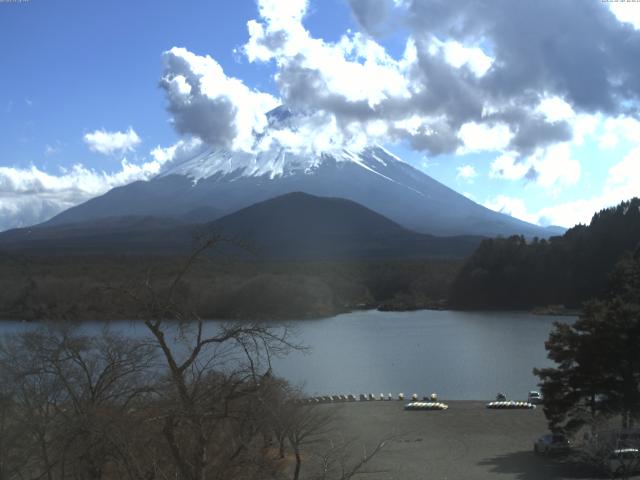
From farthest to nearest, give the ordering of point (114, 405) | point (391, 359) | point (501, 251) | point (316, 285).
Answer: point (501, 251)
point (316, 285)
point (391, 359)
point (114, 405)

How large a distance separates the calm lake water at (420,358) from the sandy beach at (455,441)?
279cm

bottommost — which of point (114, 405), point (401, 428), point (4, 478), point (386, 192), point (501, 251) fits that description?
point (401, 428)

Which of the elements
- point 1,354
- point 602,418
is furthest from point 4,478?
point 602,418

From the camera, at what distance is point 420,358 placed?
31.2 metres

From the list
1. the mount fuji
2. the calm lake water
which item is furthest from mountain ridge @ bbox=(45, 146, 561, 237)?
the calm lake water

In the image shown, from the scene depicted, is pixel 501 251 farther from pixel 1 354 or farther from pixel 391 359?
pixel 1 354

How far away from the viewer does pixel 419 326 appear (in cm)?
4569

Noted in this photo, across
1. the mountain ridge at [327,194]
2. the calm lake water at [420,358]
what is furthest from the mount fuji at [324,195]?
the calm lake water at [420,358]

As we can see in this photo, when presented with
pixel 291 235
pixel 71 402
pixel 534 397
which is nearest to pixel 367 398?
pixel 534 397

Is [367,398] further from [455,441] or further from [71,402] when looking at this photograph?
[71,402]

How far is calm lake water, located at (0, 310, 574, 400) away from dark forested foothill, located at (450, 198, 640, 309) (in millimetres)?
10836

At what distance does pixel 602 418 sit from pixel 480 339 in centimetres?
2414

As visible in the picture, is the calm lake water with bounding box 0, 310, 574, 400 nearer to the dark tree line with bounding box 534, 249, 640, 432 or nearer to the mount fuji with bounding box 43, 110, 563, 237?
the dark tree line with bounding box 534, 249, 640, 432

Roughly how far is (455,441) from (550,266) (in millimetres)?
46026
